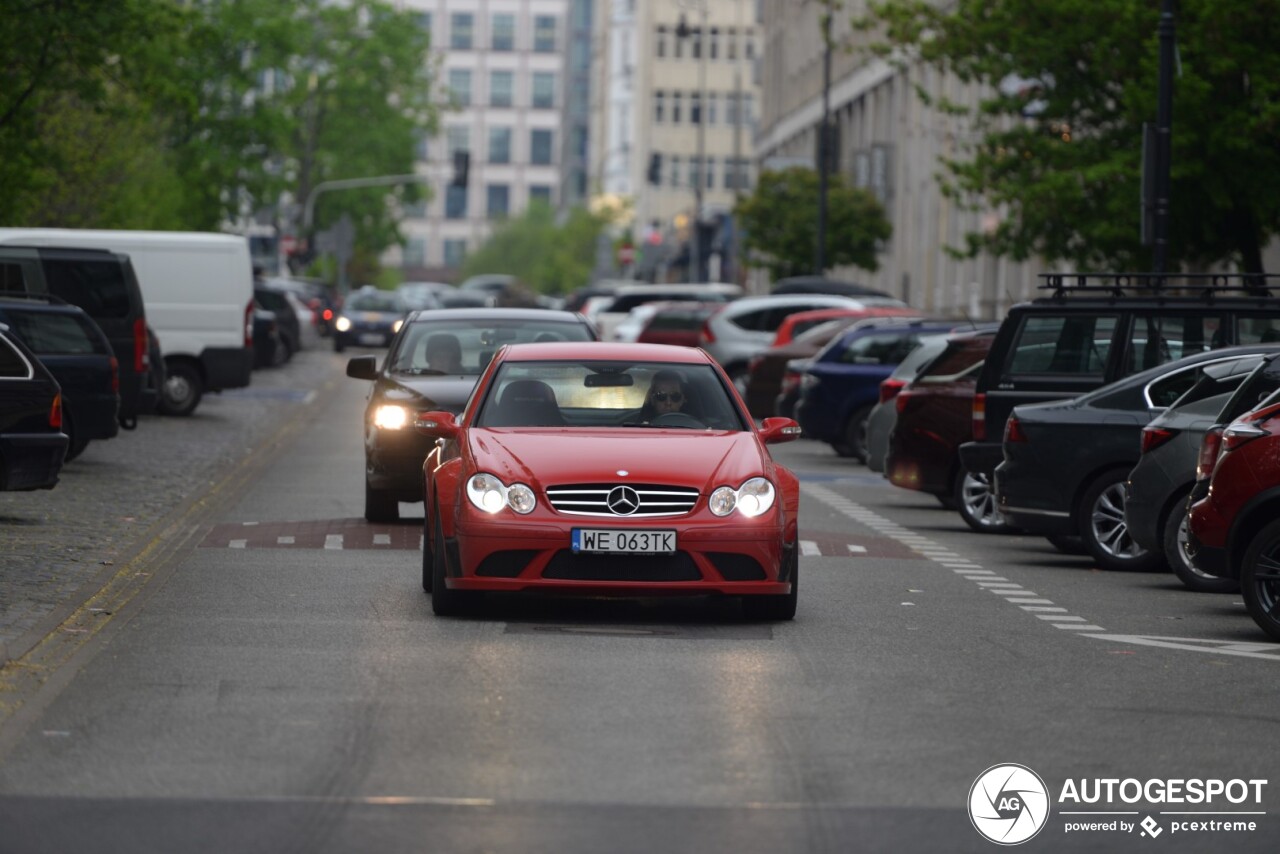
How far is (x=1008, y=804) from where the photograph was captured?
26.6ft

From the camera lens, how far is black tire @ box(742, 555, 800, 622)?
13.1 m

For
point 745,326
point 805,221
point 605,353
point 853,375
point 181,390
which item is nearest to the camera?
point 605,353

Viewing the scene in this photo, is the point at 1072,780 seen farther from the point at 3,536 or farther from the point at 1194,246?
Result: the point at 1194,246

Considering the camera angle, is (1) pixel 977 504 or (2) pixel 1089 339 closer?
(2) pixel 1089 339

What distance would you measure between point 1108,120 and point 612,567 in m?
22.9

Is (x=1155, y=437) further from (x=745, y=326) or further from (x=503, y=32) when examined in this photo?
(x=503, y=32)

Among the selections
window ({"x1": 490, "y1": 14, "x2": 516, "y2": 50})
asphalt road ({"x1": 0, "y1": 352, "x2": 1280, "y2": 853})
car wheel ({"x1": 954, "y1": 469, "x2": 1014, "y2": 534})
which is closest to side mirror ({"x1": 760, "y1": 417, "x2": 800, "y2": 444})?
asphalt road ({"x1": 0, "y1": 352, "x2": 1280, "y2": 853})

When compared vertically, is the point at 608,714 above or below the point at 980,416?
below

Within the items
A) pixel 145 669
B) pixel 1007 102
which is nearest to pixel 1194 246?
pixel 1007 102

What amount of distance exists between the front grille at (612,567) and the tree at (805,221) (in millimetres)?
56707

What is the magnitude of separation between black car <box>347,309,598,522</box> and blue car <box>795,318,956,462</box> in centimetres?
865

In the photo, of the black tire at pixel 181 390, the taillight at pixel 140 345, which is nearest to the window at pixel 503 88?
the black tire at pixel 181 390

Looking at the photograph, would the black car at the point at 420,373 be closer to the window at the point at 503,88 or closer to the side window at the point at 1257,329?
the side window at the point at 1257,329

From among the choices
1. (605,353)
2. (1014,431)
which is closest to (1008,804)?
(605,353)
